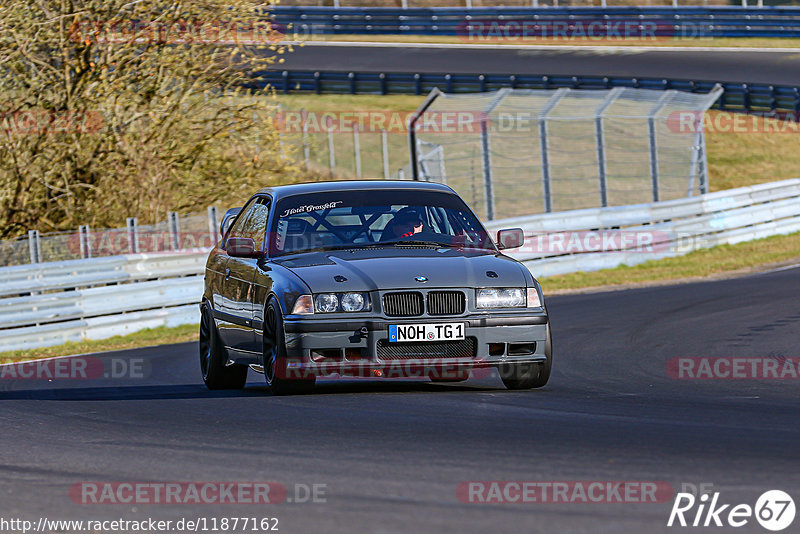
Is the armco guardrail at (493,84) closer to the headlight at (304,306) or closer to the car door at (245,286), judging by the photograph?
the car door at (245,286)

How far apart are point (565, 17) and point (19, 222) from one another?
29859 mm

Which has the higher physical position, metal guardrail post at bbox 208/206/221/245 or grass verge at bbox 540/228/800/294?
metal guardrail post at bbox 208/206/221/245

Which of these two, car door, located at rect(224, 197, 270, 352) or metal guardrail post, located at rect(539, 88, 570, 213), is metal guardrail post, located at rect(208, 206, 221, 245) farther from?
car door, located at rect(224, 197, 270, 352)

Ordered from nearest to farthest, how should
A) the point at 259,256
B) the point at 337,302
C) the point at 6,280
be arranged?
the point at 337,302, the point at 259,256, the point at 6,280

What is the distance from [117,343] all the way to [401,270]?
8.91m

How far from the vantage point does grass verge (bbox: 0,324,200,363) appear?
15891 millimetres

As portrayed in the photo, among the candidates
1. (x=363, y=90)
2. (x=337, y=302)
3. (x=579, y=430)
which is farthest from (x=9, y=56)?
(x=363, y=90)

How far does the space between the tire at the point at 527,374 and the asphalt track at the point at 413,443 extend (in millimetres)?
105

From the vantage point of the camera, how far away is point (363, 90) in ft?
142

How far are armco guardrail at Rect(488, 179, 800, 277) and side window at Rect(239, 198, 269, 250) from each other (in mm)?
10113

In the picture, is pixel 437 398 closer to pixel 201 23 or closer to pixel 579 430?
pixel 579 430

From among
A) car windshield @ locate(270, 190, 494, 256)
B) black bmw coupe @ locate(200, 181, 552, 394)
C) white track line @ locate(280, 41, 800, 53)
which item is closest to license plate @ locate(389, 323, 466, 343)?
black bmw coupe @ locate(200, 181, 552, 394)

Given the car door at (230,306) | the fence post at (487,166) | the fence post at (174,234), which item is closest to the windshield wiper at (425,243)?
the car door at (230,306)

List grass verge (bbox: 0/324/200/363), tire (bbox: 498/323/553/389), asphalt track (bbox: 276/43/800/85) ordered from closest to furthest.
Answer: tire (bbox: 498/323/553/389)
grass verge (bbox: 0/324/200/363)
asphalt track (bbox: 276/43/800/85)
